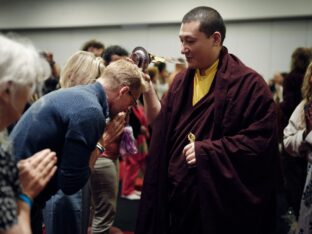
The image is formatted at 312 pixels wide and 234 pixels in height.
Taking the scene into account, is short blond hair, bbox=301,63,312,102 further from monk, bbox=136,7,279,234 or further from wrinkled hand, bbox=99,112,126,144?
wrinkled hand, bbox=99,112,126,144

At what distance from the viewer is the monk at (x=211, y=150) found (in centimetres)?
179

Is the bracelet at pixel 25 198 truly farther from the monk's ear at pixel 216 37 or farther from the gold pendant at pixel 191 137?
the monk's ear at pixel 216 37

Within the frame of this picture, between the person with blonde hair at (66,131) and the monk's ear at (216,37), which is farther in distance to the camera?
the monk's ear at (216,37)

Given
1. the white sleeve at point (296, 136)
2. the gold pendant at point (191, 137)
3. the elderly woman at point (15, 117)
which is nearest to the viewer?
the elderly woman at point (15, 117)

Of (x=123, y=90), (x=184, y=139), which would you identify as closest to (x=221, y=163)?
(x=184, y=139)

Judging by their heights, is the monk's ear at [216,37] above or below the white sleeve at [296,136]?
above

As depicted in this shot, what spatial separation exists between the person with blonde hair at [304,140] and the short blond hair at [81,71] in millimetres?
1105

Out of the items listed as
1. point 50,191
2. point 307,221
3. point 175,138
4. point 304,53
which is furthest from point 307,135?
point 50,191

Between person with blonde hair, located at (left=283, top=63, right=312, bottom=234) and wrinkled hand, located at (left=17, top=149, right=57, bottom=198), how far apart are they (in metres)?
1.36

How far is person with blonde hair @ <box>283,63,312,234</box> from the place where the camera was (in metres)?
2.12

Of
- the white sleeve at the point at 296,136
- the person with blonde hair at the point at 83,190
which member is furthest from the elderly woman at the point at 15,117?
the white sleeve at the point at 296,136

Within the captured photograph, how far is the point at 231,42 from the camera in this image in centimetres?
605

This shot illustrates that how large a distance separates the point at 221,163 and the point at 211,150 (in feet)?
0.23

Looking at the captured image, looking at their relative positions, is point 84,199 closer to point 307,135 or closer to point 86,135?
point 86,135
